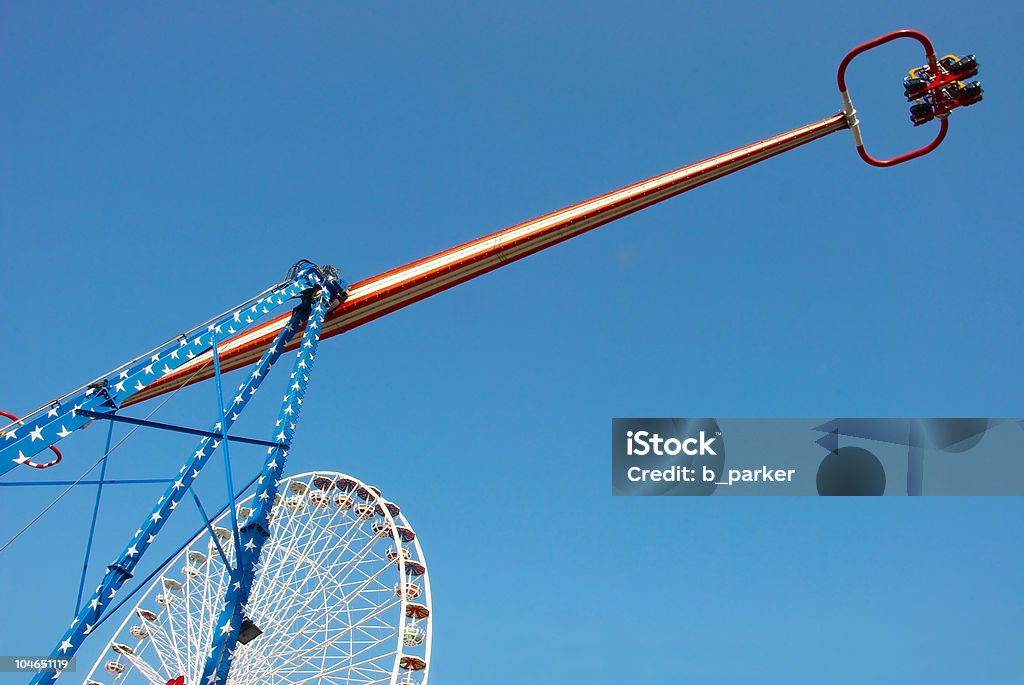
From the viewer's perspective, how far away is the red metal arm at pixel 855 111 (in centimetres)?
1909

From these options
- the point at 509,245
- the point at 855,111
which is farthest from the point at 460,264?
the point at 855,111

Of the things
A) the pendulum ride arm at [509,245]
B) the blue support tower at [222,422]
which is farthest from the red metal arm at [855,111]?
the blue support tower at [222,422]

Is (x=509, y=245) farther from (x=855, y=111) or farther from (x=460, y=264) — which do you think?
(x=855, y=111)

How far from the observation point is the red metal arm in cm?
1909

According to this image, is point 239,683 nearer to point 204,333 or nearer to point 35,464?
point 35,464

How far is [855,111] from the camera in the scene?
24344 mm

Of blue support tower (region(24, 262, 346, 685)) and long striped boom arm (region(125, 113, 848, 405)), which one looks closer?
blue support tower (region(24, 262, 346, 685))

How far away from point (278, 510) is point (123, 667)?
30.8 feet

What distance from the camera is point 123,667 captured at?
3562 cm

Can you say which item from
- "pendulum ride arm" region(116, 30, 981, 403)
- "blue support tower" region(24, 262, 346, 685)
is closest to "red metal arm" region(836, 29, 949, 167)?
"pendulum ride arm" region(116, 30, 981, 403)

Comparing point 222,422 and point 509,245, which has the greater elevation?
point 509,245

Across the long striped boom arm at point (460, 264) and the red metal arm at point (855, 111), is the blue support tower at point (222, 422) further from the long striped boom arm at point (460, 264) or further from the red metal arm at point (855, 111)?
the red metal arm at point (855, 111)

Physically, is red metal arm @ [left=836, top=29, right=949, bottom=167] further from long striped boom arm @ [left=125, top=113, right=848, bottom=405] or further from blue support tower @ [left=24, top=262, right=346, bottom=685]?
blue support tower @ [left=24, top=262, right=346, bottom=685]

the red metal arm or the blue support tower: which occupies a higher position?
the red metal arm
